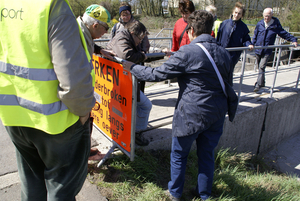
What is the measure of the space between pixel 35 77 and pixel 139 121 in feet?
5.53

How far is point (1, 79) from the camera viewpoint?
1406 mm

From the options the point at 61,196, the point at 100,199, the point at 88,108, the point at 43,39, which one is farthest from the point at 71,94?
the point at 100,199

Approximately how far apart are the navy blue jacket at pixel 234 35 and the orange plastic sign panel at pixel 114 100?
117 inches

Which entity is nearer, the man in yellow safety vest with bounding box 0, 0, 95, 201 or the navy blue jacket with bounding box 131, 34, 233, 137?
the man in yellow safety vest with bounding box 0, 0, 95, 201

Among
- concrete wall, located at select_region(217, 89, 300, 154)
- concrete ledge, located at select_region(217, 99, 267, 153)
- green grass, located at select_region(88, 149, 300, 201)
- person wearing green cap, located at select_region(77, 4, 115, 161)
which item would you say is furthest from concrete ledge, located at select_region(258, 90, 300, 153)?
person wearing green cap, located at select_region(77, 4, 115, 161)

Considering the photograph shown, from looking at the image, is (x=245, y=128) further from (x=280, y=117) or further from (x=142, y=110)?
(x=142, y=110)

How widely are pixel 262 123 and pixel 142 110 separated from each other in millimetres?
3465

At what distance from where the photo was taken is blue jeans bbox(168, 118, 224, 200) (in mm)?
2264

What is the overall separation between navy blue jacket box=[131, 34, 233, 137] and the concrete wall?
2.25 metres

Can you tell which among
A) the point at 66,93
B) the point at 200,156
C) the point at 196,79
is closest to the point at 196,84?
the point at 196,79

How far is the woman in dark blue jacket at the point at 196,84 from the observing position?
2059 mm

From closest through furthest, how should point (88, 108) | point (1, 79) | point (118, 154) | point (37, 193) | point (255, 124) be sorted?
point (1, 79) < point (88, 108) < point (37, 193) < point (118, 154) < point (255, 124)

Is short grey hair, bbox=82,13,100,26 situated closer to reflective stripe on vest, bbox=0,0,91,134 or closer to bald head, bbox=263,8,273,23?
reflective stripe on vest, bbox=0,0,91,134

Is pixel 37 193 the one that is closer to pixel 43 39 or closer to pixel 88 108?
pixel 88 108
